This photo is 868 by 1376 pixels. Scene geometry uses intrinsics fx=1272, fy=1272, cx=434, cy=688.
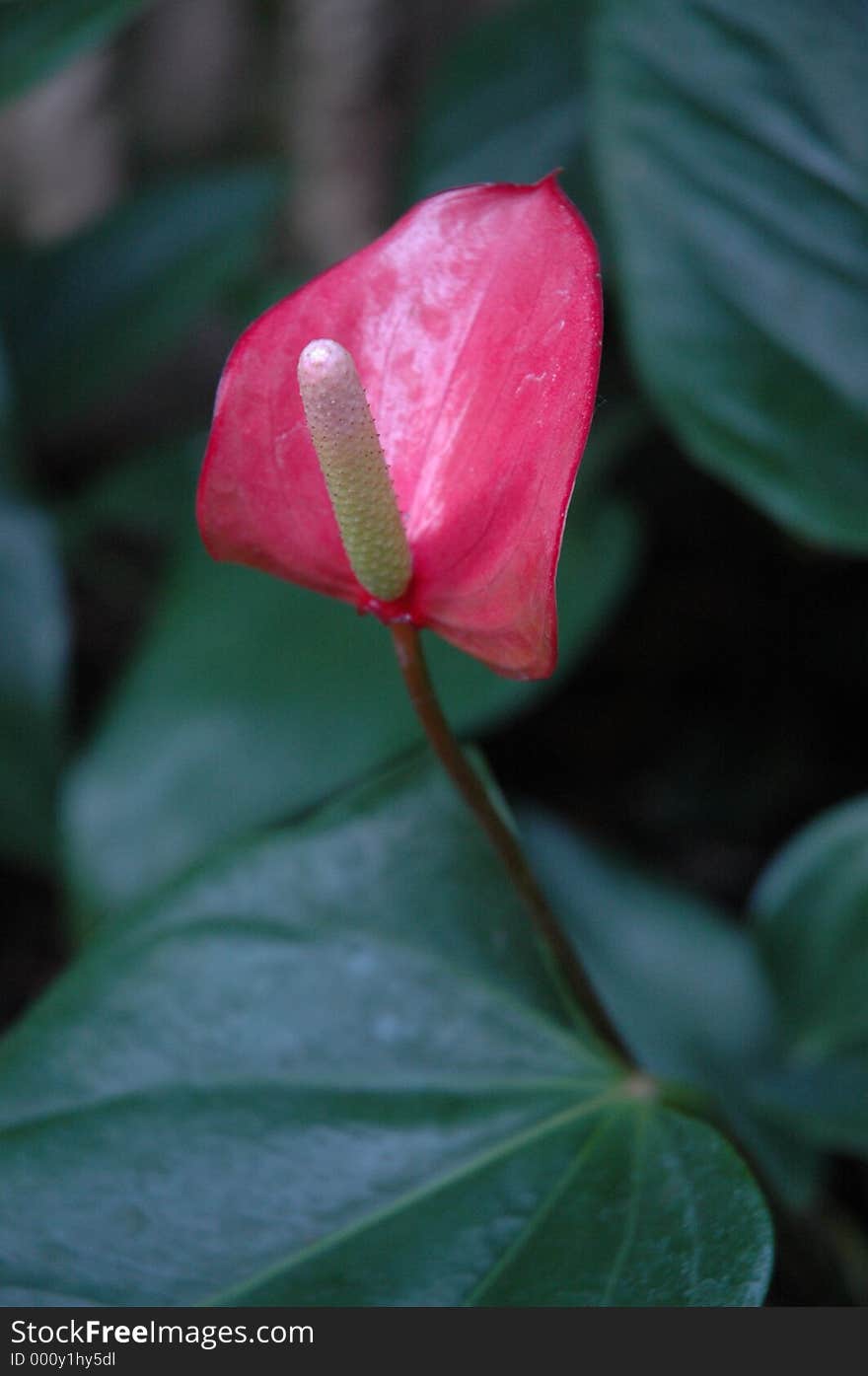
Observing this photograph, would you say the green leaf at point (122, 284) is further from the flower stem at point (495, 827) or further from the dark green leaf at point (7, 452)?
the flower stem at point (495, 827)

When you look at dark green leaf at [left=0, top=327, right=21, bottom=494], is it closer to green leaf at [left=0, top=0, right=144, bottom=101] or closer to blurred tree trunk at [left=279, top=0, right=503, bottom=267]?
green leaf at [left=0, top=0, right=144, bottom=101]

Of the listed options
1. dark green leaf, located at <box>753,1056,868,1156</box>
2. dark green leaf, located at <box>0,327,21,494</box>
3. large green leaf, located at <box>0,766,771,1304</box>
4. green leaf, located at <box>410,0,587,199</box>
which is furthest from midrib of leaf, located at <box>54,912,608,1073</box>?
green leaf, located at <box>410,0,587,199</box>

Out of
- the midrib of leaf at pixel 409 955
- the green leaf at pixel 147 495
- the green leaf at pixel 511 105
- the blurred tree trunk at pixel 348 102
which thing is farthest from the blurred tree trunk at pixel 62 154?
the midrib of leaf at pixel 409 955

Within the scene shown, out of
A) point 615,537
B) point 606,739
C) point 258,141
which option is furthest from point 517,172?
point 258,141

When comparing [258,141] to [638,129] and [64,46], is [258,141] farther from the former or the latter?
[638,129]

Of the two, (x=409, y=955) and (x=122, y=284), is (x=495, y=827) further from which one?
(x=122, y=284)

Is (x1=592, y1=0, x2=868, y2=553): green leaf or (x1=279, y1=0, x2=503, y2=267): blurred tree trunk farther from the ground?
(x1=279, y1=0, x2=503, y2=267): blurred tree trunk
